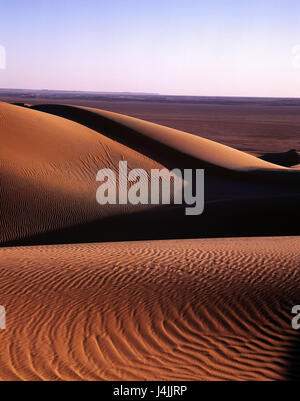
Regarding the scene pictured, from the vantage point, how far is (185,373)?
486cm

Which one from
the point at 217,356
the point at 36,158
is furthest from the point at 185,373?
the point at 36,158

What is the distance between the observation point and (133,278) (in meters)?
7.45

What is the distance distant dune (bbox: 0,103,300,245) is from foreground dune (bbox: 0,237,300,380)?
4094 mm

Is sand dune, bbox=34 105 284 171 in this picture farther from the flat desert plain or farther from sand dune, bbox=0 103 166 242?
the flat desert plain

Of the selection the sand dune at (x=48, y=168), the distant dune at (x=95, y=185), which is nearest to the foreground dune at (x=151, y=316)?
the distant dune at (x=95, y=185)

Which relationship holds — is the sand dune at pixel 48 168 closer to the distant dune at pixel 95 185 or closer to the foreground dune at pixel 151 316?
the distant dune at pixel 95 185

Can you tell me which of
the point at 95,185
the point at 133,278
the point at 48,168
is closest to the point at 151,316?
the point at 133,278

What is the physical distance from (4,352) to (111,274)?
8.78 feet

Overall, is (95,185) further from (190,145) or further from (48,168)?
(190,145)

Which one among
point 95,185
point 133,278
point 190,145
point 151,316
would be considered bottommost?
point 151,316

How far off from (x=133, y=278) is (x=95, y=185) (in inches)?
345

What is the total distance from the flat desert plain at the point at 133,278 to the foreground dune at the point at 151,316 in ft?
0.06

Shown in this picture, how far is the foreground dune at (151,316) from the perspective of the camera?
4.99m
